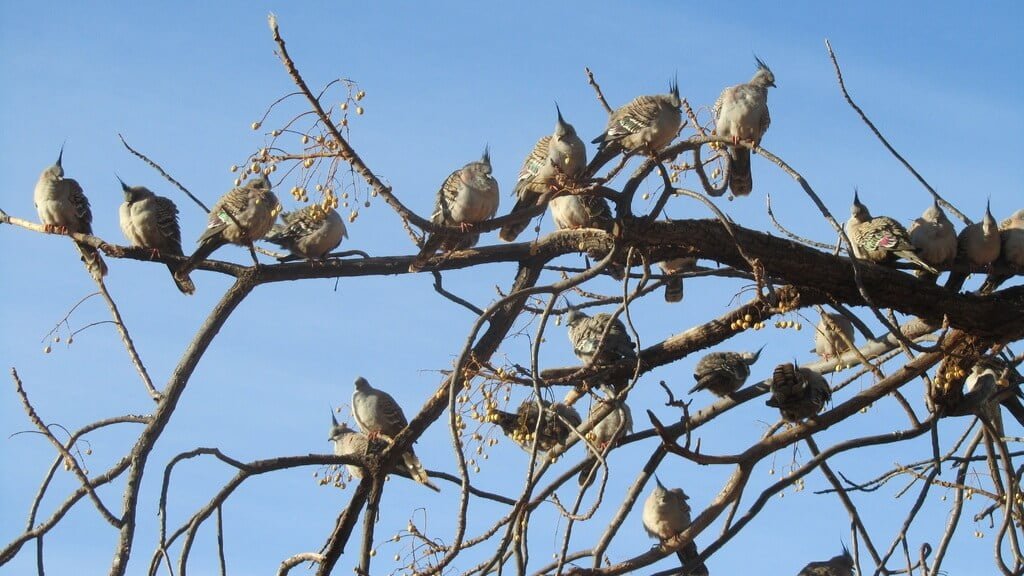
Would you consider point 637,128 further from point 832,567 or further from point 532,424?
point 832,567

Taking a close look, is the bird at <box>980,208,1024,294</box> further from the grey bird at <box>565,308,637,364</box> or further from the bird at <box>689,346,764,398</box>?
the grey bird at <box>565,308,637,364</box>

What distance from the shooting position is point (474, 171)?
26.3 feet

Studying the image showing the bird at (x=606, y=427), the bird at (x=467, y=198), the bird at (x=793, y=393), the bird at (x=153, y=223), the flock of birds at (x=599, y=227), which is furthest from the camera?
the bird at (x=153, y=223)

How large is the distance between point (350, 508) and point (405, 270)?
1326 mm

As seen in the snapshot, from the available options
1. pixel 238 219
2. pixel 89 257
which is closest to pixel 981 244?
pixel 238 219

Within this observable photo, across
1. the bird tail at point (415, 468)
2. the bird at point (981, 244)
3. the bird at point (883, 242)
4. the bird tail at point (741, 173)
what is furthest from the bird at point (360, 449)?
the bird at point (981, 244)

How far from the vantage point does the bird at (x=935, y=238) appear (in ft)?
25.9

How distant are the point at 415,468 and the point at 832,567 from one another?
2977 mm

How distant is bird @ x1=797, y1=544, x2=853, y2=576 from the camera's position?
8.39 m

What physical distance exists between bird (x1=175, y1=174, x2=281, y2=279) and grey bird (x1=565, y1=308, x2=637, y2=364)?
217 cm

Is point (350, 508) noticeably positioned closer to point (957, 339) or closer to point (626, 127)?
point (626, 127)

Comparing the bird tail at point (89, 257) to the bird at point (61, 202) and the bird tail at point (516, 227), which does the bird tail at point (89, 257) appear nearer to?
the bird at point (61, 202)

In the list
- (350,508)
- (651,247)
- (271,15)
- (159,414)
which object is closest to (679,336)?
(651,247)

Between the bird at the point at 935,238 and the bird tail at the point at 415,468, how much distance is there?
10.8 ft
